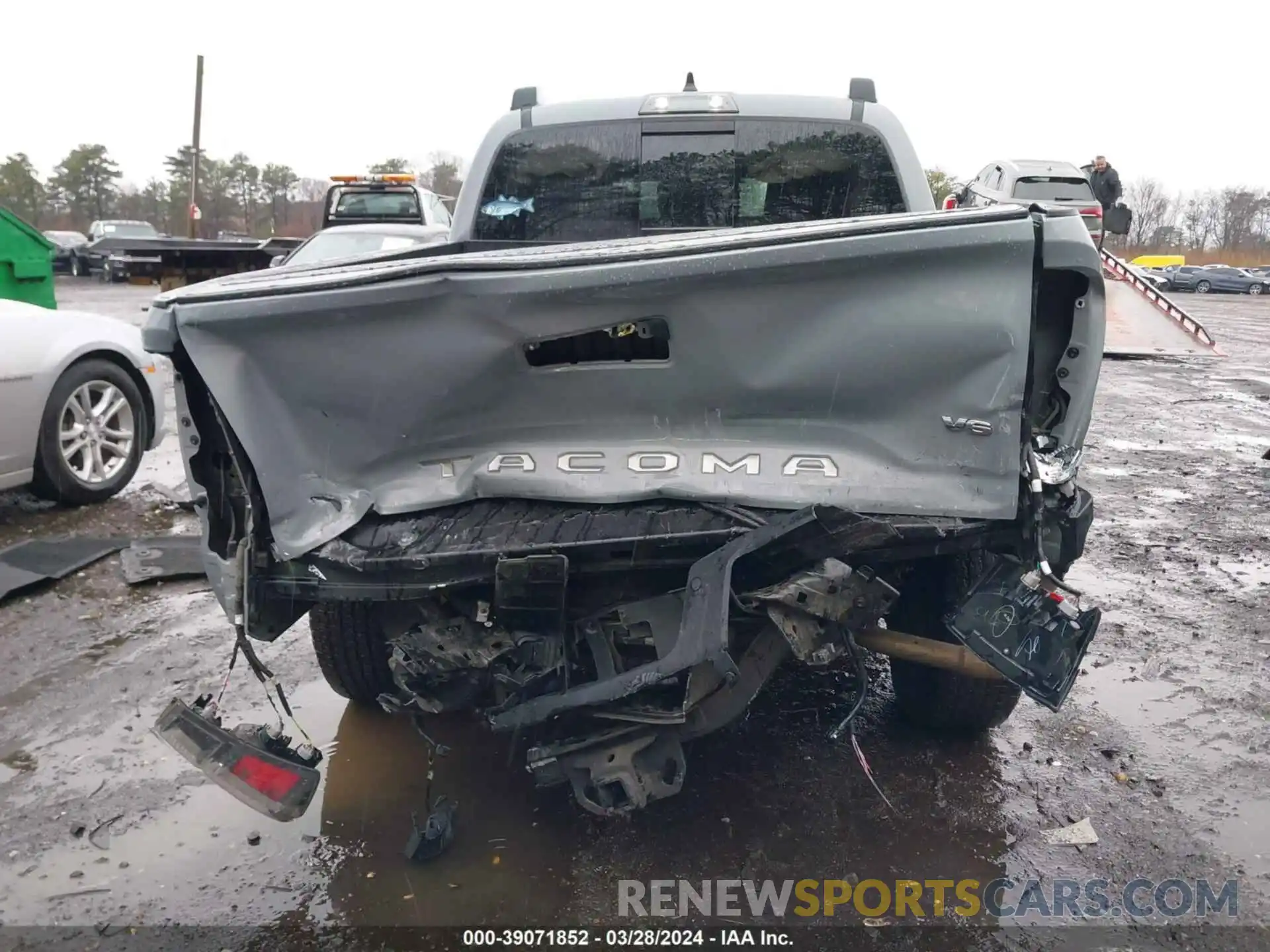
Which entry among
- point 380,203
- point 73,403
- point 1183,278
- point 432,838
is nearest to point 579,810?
point 432,838

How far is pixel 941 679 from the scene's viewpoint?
3.39 m

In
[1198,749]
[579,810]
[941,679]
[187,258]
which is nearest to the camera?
[579,810]

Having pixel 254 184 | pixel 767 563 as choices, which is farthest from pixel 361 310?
pixel 254 184

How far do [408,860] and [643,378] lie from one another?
5.32ft

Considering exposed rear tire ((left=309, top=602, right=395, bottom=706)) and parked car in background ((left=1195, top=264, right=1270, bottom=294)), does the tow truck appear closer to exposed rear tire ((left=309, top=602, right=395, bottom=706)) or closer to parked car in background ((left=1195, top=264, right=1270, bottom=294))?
exposed rear tire ((left=309, top=602, right=395, bottom=706))

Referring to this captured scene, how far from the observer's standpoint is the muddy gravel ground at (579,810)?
8.85 feet

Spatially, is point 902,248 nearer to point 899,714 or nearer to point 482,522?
point 482,522

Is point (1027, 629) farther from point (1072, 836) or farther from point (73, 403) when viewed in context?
point (73, 403)

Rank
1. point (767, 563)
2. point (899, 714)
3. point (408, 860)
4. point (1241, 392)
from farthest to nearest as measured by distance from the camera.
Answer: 1. point (1241, 392)
2. point (899, 714)
3. point (408, 860)
4. point (767, 563)

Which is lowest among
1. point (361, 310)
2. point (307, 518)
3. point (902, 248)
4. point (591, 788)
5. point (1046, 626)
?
point (591, 788)

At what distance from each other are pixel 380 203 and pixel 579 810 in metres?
13.6

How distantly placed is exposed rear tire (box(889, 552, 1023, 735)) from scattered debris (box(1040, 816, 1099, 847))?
454mm

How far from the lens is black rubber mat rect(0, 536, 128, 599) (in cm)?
503

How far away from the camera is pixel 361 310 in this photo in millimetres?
2531
